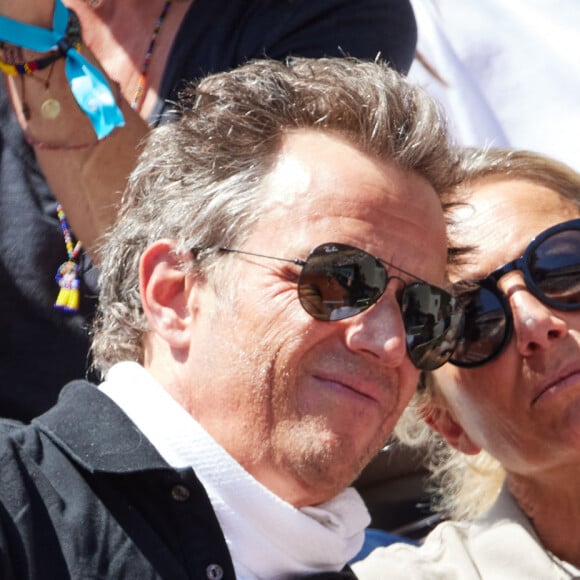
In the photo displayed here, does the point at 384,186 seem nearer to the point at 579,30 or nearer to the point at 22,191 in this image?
the point at 22,191

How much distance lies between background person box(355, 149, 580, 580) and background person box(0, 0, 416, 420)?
1.67ft

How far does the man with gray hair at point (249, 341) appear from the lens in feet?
6.99

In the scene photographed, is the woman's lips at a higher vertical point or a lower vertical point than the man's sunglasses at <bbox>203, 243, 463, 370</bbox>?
lower

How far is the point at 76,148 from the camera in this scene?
279cm

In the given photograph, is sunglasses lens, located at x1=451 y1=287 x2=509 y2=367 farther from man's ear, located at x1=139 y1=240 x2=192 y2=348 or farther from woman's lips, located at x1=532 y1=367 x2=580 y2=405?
man's ear, located at x1=139 y1=240 x2=192 y2=348

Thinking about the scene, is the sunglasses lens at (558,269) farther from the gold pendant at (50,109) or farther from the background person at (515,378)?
the gold pendant at (50,109)

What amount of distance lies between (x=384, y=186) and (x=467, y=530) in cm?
116

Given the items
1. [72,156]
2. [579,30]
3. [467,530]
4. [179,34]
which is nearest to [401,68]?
[179,34]

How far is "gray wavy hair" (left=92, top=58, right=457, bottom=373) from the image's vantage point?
2.51m

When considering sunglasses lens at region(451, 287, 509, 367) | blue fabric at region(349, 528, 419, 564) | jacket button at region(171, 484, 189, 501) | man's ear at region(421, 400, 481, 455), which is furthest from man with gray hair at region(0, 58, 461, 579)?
blue fabric at region(349, 528, 419, 564)

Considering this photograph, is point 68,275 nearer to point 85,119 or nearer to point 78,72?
point 85,119

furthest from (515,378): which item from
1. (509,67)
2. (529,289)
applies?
(509,67)

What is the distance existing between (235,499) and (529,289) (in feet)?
3.61

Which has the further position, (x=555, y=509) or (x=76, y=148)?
(x=555, y=509)
